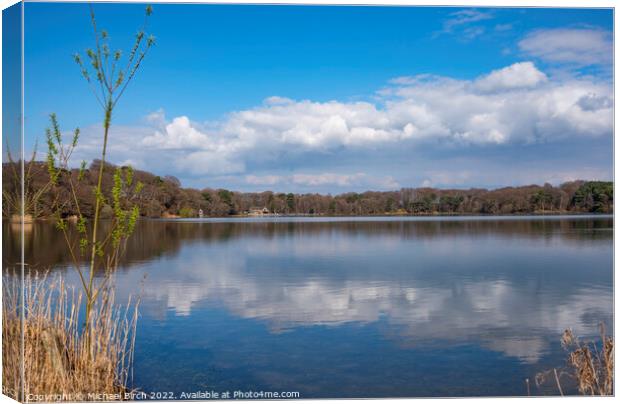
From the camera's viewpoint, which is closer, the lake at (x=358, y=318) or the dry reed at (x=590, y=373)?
the dry reed at (x=590, y=373)

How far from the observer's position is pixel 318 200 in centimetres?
1819

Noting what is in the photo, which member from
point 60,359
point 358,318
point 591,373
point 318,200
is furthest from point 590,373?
point 318,200

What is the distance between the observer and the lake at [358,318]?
469cm

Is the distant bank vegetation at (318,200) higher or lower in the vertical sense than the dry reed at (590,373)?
higher

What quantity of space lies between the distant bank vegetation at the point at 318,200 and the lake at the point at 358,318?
70cm

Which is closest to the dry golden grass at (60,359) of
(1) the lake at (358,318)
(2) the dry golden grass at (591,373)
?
(1) the lake at (358,318)

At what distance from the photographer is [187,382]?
4.61 meters

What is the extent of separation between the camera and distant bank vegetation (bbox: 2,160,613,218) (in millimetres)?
5902

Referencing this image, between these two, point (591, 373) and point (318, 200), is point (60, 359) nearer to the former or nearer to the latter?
point (591, 373)

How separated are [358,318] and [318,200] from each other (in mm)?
11790

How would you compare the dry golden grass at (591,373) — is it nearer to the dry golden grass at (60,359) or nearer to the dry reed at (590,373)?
the dry reed at (590,373)

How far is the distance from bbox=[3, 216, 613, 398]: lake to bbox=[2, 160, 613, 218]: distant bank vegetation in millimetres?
703

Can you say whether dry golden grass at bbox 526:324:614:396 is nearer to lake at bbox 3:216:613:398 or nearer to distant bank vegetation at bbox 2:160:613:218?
lake at bbox 3:216:613:398

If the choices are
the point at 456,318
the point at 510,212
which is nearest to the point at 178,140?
the point at 456,318
